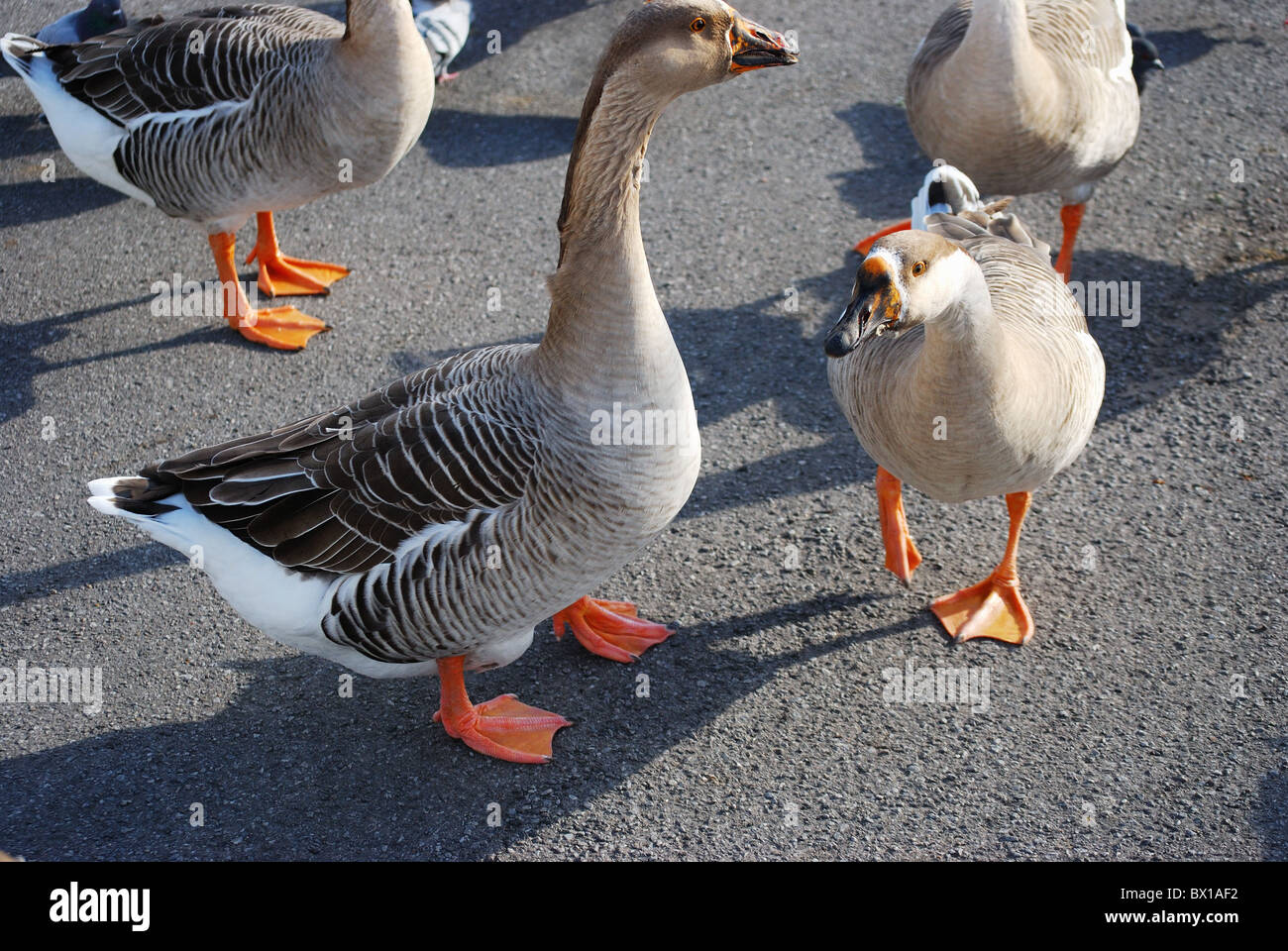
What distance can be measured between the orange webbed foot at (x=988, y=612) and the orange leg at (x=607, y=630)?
1222mm

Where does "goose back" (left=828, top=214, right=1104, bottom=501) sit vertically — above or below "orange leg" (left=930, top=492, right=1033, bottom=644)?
above

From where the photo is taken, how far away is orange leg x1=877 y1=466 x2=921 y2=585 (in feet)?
15.8

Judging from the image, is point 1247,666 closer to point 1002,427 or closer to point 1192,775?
point 1192,775

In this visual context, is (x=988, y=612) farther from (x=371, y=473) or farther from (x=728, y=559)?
(x=371, y=473)

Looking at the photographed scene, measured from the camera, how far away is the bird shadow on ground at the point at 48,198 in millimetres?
7160

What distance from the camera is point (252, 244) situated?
7.05 meters

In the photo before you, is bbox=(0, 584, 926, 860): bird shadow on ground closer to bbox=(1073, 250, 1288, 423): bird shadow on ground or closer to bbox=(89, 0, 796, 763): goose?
bbox=(89, 0, 796, 763): goose

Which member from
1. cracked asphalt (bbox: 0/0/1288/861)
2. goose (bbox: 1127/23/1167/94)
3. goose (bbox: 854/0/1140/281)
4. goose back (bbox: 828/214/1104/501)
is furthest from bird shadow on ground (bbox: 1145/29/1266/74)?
goose back (bbox: 828/214/1104/501)

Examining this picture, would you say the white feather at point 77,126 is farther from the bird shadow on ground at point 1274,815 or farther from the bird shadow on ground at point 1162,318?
the bird shadow on ground at point 1274,815

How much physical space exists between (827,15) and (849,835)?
714cm

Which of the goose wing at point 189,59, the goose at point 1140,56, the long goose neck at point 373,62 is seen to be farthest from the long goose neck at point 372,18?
the goose at point 1140,56

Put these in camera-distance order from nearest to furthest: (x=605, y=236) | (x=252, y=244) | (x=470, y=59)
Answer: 1. (x=605, y=236)
2. (x=252, y=244)
3. (x=470, y=59)

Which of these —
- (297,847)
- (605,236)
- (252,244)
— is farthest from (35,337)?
(605,236)

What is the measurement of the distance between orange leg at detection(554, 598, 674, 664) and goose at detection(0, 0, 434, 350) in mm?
2616
